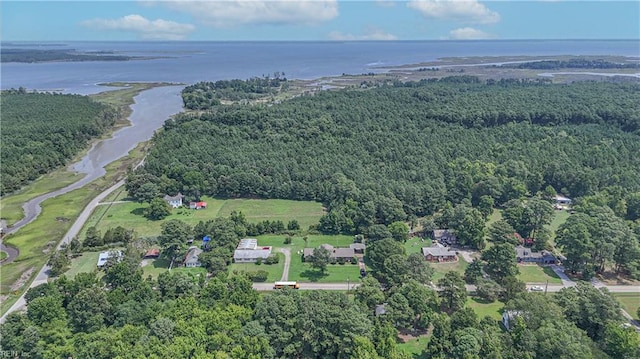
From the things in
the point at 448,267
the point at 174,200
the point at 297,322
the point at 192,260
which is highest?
the point at 297,322

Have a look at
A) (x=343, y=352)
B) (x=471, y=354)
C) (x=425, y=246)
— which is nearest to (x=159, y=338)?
(x=343, y=352)

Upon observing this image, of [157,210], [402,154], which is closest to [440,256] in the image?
[402,154]

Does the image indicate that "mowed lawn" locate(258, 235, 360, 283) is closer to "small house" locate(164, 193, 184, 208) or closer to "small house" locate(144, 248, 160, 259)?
"small house" locate(144, 248, 160, 259)

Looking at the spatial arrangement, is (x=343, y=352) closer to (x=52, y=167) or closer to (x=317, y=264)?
(x=317, y=264)

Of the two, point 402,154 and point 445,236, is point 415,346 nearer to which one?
point 445,236

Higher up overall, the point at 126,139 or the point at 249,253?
the point at 126,139

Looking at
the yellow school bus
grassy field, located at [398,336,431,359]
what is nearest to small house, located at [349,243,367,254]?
the yellow school bus
